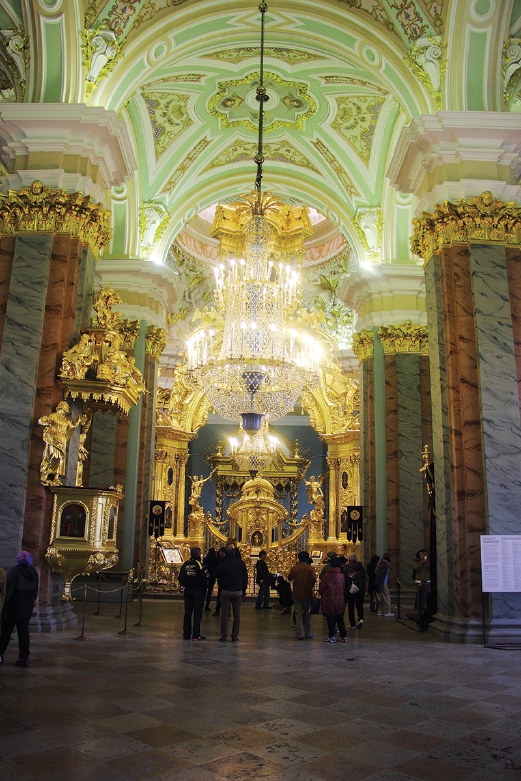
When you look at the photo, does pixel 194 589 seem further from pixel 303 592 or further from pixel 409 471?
pixel 409 471

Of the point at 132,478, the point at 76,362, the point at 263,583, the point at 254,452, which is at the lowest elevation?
the point at 263,583

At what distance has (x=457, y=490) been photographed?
8.12 meters

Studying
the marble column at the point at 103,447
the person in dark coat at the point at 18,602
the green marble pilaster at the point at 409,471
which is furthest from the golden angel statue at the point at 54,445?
the green marble pilaster at the point at 409,471

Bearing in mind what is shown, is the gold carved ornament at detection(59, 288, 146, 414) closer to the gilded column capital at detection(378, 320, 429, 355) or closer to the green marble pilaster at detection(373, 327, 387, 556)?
the green marble pilaster at detection(373, 327, 387, 556)

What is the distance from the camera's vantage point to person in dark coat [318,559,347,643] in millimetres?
7648

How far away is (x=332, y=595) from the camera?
7641 mm

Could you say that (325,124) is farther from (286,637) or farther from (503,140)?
(286,637)

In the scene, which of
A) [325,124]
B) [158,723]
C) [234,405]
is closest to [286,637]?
[158,723]

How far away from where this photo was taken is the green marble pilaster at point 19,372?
25.7ft

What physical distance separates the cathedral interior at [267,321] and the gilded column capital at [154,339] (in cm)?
6

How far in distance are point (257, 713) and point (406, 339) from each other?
9.74m

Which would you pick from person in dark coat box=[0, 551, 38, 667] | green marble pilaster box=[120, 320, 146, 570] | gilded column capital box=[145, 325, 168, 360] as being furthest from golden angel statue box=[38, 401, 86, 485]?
gilded column capital box=[145, 325, 168, 360]

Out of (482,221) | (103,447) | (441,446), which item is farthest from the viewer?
(103,447)

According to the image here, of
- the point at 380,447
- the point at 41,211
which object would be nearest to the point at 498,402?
the point at 380,447
